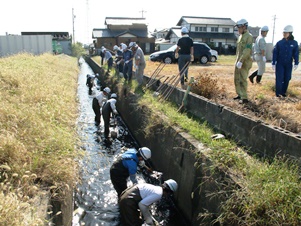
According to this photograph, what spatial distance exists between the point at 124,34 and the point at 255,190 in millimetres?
43603

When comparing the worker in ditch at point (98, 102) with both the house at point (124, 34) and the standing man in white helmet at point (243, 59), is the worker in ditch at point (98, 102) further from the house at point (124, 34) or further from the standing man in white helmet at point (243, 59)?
the house at point (124, 34)

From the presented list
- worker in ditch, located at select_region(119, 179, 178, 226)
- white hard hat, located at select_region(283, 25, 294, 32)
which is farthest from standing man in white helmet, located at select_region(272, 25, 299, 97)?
worker in ditch, located at select_region(119, 179, 178, 226)


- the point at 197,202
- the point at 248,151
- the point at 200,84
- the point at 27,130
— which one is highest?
the point at 200,84

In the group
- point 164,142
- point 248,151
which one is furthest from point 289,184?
point 164,142

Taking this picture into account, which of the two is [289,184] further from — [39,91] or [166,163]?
[39,91]

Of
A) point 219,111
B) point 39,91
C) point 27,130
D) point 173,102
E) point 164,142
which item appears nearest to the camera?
point 27,130

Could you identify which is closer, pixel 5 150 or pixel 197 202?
pixel 5 150

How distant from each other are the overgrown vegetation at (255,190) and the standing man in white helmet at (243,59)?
8.31ft

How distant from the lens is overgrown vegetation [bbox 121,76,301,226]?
305 centimetres

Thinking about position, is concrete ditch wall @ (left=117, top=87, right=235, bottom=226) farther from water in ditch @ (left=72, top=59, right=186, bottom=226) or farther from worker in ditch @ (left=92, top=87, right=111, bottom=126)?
worker in ditch @ (left=92, top=87, right=111, bottom=126)

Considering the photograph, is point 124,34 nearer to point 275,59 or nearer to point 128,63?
point 128,63

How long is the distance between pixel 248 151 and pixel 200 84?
3596mm

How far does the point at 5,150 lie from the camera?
384 centimetres

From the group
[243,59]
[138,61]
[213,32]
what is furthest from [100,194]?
[213,32]
